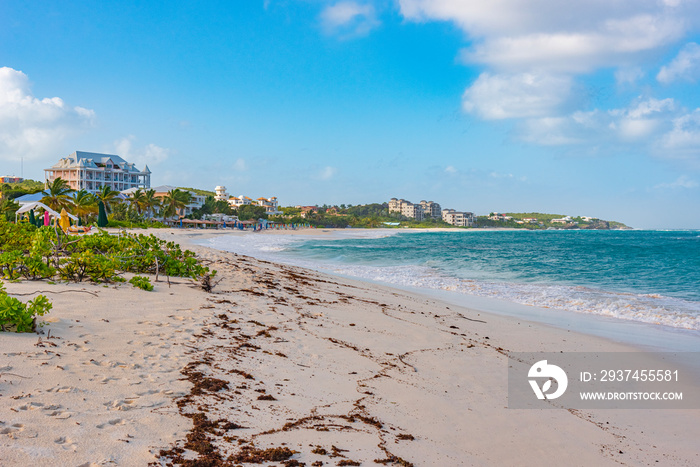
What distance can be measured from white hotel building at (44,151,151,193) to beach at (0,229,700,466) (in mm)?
92166

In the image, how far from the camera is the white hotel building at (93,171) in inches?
3415

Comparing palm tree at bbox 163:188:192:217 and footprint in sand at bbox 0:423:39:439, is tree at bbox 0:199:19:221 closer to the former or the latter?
palm tree at bbox 163:188:192:217

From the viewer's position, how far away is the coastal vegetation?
4836mm

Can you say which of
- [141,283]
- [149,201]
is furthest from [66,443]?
[149,201]

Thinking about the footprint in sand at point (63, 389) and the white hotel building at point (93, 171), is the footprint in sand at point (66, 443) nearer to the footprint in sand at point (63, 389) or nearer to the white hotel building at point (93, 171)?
the footprint in sand at point (63, 389)

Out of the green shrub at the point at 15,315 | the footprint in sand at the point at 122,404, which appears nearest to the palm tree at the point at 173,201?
the green shrub at the point at 15,315

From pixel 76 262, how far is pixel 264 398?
221 inches

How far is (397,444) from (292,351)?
8.10 feet

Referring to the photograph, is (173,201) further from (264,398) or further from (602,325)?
(264,398)

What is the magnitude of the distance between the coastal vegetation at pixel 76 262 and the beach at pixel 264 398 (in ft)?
1.09

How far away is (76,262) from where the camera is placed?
7.76 m

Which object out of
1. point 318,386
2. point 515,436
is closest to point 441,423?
point 515,436

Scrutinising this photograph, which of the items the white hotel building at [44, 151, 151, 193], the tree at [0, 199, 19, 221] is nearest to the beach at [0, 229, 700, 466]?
the tree at [0, 199, 19, 221]

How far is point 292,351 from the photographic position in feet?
19.1
